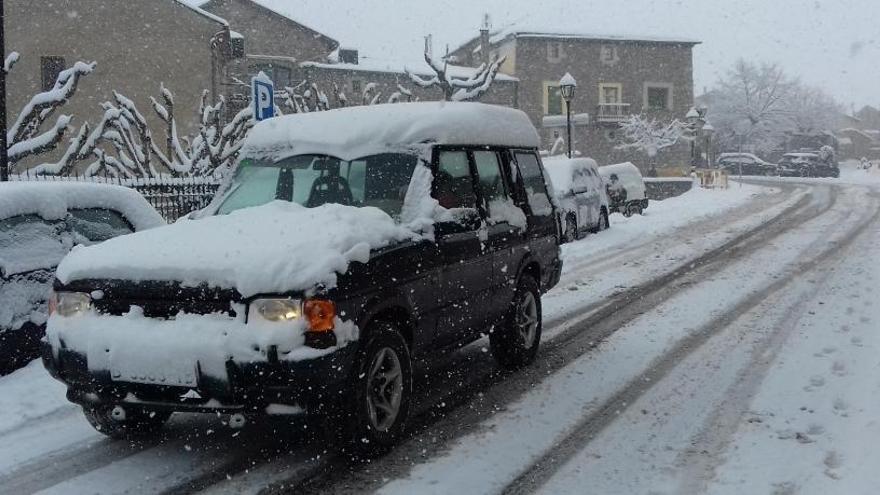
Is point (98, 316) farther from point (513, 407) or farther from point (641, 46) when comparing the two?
point (641, 46)

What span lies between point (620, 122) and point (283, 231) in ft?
190

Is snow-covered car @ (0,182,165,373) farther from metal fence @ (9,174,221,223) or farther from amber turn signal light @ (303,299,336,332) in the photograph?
metal fence @ (9,174,221,223)

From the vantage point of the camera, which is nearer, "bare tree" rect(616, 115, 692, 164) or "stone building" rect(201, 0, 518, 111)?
"stone building" rect(201, 0, 518, 111)

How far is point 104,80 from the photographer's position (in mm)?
31266

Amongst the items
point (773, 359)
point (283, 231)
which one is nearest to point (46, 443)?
point (283, 231)

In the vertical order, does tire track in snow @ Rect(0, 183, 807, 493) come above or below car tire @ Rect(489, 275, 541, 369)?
below

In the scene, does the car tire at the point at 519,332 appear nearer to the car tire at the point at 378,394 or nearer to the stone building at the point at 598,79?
the car tire at the point at 378,394

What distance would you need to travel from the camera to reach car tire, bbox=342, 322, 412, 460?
4309 mm

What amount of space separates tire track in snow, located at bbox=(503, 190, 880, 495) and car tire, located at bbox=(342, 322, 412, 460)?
2.75 feet

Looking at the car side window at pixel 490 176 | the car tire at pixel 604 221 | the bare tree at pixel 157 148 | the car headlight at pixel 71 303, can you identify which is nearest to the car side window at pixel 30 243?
the car headlight at pixel 71 303

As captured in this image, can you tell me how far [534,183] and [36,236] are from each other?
429cm

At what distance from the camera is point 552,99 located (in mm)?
58750

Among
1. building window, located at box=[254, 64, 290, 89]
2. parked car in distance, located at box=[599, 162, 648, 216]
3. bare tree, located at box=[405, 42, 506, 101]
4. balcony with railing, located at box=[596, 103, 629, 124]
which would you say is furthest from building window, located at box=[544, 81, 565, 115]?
parked car in distance, located at box=[599, 162, 648, 216]

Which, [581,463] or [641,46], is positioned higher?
[641,46]
